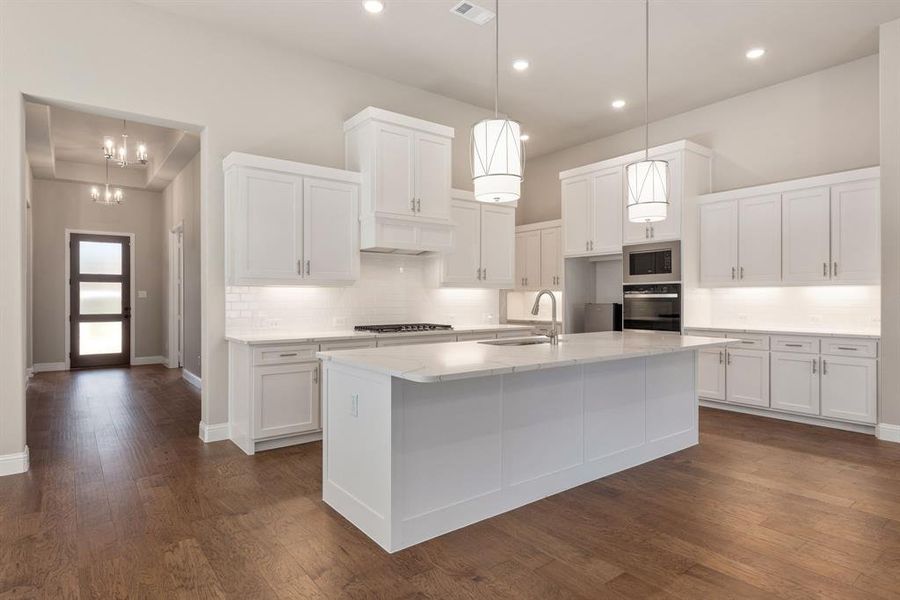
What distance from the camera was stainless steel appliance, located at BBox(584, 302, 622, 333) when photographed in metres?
6.58

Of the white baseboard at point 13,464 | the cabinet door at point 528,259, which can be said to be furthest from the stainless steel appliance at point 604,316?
the white baseboard at point 13,464

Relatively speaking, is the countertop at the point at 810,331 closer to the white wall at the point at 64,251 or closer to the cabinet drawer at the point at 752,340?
the cabinet drawer at the point at 752,340

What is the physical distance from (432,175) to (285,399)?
99.5 inches

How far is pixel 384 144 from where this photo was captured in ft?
15.9

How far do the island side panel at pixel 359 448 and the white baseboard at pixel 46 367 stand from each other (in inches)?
314

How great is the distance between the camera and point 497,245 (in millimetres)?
6094

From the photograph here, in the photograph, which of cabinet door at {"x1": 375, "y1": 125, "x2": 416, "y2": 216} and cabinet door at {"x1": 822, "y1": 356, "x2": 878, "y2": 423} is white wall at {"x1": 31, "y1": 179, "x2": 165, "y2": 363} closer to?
cabinet door at {"x1": 375, "y1": 125, "x2": 416, "y2": 216}

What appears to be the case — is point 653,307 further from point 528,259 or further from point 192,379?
point 192,379

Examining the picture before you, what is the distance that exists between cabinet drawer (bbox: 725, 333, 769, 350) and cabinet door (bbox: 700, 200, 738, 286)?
23.8 inches

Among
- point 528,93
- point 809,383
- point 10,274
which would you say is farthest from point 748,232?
point 10,274

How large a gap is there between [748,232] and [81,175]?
391 inches

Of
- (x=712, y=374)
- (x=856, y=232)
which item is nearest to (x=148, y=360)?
(x=712, y=374)

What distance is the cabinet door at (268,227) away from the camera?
169 inches

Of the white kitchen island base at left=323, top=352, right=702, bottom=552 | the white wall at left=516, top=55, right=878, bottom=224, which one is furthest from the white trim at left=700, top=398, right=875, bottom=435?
the white wall at left=516, top=55, right=878, bottom=224
